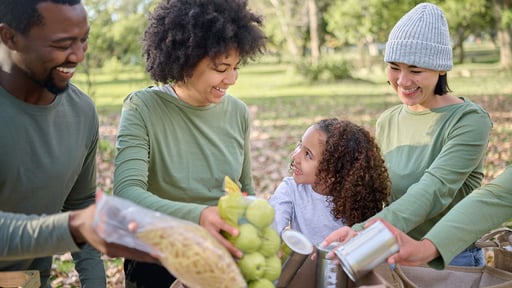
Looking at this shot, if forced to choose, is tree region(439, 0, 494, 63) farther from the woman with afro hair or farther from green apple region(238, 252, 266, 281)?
green apple region(238, 252, 266, 281)

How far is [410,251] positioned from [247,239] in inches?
23.1

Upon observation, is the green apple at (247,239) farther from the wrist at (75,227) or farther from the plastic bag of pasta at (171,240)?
the wrist at (75,227)

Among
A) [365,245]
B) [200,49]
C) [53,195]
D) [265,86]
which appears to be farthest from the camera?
[265,86]

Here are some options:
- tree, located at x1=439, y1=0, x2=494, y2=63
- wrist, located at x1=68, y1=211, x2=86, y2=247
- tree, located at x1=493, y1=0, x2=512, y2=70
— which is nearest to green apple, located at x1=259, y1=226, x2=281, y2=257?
wrist, located at x1=68, y1=211, x2=86, y2=247

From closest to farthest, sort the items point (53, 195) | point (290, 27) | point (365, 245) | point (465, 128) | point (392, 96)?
point (365, 245), point (53, 195), point (465, 128), point (392, 96), point (290, 27)

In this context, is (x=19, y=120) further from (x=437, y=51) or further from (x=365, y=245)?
(x=437, y=51)

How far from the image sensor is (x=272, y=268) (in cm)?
202

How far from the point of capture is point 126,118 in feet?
9.06

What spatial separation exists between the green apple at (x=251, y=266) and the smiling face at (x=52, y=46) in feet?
2.82

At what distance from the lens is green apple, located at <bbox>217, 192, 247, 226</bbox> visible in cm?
199

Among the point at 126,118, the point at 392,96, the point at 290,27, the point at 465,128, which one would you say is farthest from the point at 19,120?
the point at 290,27

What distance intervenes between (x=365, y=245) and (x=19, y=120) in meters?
1.20

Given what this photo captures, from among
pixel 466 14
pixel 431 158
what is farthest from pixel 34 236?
pixel 466 14

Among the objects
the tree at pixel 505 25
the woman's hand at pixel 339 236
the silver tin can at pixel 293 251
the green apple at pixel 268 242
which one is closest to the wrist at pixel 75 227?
the green apple at pixel 268 242
